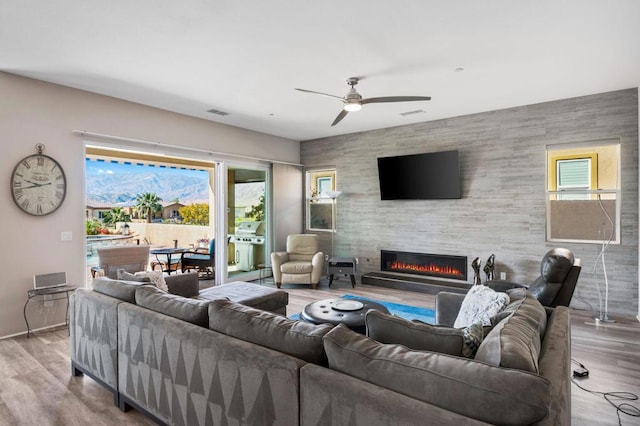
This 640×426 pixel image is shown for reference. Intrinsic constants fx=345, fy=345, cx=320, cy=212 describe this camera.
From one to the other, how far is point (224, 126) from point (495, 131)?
4547 millimetres

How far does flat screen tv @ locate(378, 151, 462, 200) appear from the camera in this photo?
5.75 meters

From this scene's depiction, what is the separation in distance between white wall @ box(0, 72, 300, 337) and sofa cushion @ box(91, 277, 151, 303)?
197cm

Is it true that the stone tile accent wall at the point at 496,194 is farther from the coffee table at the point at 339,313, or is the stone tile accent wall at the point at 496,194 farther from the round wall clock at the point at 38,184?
the round wall clock at the point at 38,184

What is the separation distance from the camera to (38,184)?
4.07 metres

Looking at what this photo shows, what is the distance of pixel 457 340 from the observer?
1.52m

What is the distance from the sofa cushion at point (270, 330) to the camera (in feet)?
5.16

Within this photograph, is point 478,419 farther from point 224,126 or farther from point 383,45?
point 224,126

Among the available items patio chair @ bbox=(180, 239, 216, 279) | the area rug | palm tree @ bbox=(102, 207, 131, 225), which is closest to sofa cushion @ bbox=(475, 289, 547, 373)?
the area rug

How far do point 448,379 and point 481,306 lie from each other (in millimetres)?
1226

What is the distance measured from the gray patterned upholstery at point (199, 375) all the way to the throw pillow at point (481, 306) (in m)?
1.24

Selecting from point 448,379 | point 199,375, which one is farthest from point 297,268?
point 448,379

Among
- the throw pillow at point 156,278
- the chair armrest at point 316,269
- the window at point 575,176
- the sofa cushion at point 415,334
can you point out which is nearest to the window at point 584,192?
the window at point 575,176

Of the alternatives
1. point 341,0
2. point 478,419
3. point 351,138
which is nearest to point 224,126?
point 351,138

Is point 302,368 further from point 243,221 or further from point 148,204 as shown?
point 148,204
